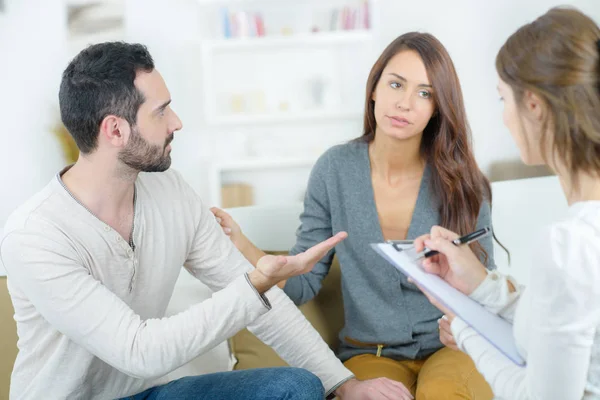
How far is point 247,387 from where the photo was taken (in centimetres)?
142

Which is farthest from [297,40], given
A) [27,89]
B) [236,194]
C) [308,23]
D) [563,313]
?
[563,313]

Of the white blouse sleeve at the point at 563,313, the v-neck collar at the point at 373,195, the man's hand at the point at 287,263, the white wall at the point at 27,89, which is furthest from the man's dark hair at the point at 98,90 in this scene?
the white wall at the point at 27,89

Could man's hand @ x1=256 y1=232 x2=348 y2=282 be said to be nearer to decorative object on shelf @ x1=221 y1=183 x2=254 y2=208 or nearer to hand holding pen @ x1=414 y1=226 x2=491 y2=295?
hand holding pen @ x1=414 y1=226 x2=491 y2=295

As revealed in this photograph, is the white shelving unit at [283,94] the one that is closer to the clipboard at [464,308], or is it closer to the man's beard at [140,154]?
the man's beard at [140,154]

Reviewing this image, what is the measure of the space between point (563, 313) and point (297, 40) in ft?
9.97

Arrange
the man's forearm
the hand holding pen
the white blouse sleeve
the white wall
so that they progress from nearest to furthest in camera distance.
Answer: the white blouse sleeve
the hand holding pen
the man's forearm
the white wall

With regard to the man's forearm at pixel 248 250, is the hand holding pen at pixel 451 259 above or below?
above

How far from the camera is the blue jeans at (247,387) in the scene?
1.39 m

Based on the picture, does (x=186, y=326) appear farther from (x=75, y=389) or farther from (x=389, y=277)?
(x=389, y=277)

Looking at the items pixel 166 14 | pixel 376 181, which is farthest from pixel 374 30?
pixel 376 181

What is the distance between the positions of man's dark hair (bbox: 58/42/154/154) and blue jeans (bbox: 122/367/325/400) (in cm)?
54

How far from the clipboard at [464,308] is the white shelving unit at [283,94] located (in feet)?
8.85

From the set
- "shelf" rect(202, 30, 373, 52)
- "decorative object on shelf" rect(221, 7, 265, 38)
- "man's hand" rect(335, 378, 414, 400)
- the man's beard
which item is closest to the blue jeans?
"man's hand" rect(335, 378, 414, 400)

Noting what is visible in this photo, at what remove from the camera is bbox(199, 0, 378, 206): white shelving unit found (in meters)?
3.89
